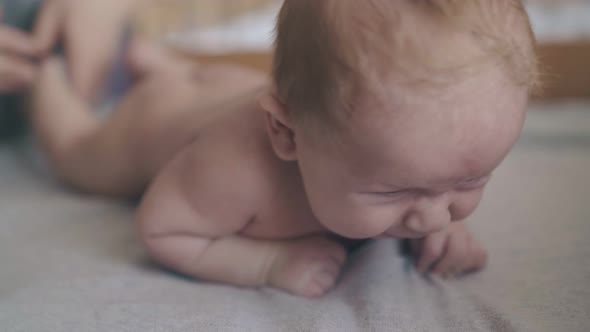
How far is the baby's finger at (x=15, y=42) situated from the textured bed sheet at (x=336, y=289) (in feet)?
1.25

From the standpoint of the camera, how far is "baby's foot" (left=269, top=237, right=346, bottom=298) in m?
0.70

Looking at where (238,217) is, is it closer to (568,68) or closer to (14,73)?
(14,73)

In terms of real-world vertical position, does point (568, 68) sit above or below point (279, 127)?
below

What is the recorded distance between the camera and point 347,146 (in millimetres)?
564

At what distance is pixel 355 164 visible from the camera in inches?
22.6

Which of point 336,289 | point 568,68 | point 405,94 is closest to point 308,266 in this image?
point 336,289

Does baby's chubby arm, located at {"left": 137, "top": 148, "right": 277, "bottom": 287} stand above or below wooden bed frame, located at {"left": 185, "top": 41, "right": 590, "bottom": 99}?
above

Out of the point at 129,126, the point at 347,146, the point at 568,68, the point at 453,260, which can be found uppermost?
the point at 347,146

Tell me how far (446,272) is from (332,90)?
1.05ft

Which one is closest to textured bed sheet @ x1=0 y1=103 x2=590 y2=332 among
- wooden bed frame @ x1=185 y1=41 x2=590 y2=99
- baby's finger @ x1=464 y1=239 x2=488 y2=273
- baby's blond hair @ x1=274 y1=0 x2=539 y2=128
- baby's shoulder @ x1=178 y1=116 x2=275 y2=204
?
baby's finger @ x1=464 y1=239 x2=488 y2=273

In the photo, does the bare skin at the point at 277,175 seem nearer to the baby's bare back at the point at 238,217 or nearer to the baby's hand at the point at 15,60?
the baby's bare back at the point at 238,217

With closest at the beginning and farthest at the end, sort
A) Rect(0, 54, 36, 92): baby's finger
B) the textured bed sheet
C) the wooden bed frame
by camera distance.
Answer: the textured bed sheet, Rect(0, 54, 36, 92): baby's finger, the wooden bed frame

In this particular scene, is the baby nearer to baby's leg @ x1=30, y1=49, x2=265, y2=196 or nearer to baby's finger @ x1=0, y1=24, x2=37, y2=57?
baby's leg @ x1=30, y1=49, x2=265, y2=196

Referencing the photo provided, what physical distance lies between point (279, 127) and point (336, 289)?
207 mm
